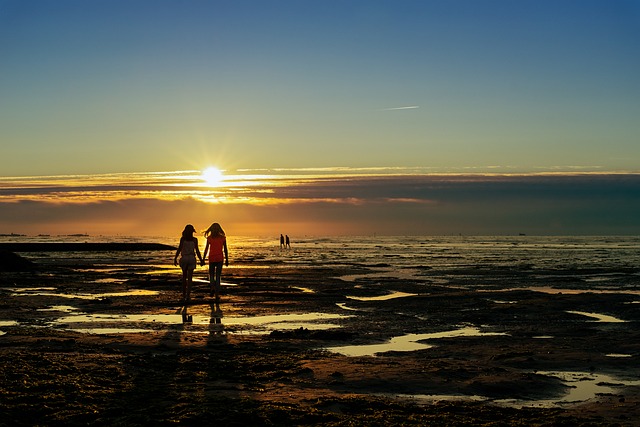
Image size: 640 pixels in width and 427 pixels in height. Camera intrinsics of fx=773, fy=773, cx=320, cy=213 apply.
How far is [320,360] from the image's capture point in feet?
44.7

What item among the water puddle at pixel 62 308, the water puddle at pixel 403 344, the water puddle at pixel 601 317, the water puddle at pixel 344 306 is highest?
the water puddle at pixel 403 344

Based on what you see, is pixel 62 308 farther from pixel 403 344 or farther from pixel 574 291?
pixel 574 291

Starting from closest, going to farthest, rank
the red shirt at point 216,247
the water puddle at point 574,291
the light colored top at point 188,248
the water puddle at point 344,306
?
the water puddle at point 344,306 < the light colored top at point 188,248 < the red shirt at point 216,247 < the water puddle at point 574,291

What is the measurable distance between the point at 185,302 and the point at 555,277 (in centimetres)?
2311

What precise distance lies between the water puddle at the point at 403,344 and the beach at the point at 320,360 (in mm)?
45

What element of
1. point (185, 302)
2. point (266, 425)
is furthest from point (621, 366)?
point (185, 302)

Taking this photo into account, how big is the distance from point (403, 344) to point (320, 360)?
314 centimetres

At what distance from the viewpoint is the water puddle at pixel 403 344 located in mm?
15094

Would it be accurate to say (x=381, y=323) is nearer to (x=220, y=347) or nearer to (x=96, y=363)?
(x=220, y=347)

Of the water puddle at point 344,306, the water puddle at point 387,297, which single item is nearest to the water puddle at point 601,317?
the water puddle at point 344,306

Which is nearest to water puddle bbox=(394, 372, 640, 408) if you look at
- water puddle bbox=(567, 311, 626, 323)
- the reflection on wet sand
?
the reflection on wet sand

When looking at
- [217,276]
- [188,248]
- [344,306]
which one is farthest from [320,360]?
[217,276]

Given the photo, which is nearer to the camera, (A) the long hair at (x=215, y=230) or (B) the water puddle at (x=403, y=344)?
(B) the water puddle at (x=403, y=344)

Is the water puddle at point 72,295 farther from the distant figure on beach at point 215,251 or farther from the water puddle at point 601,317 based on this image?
the water puddle at point 601,317
